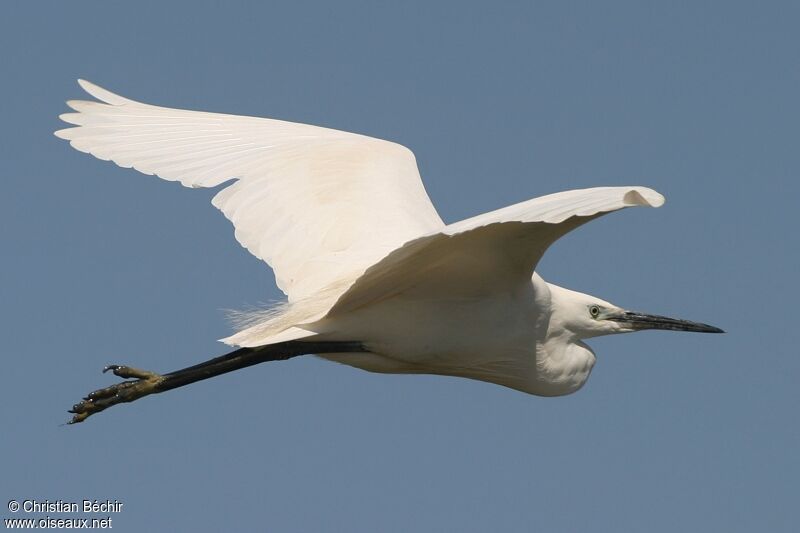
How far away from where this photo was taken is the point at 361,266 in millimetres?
8062

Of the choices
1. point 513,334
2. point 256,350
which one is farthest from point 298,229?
point 513,334

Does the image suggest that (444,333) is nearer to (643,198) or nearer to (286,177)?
(286,177)

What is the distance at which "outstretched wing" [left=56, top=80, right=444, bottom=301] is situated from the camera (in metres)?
8.38

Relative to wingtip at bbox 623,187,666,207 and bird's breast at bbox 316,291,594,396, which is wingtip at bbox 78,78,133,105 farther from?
wingtip at bbox 623,187,666,207

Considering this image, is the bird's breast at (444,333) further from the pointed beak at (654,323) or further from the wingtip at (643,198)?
the wingtip at (643,198)

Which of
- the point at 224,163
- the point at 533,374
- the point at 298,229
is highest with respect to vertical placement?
the point at 224,163

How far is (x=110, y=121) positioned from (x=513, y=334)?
9.97ft

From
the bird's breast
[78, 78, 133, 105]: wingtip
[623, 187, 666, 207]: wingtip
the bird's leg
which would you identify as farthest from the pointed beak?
[78, 78, 133, 105]: wingtip

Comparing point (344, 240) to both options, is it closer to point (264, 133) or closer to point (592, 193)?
point (264, 133)

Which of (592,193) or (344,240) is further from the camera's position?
(344,240)

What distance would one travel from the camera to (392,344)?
7879 millimetres

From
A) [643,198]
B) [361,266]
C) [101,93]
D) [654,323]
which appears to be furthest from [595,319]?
[101,93]

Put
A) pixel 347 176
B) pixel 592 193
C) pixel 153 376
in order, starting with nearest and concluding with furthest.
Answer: pixel 592 193, pixel 153 376, pixel 347 176

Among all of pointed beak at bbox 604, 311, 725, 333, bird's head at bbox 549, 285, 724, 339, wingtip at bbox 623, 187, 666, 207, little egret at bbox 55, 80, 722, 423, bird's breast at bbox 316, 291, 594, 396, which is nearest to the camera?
wingtip at bbox 623, 187, 666, 207
